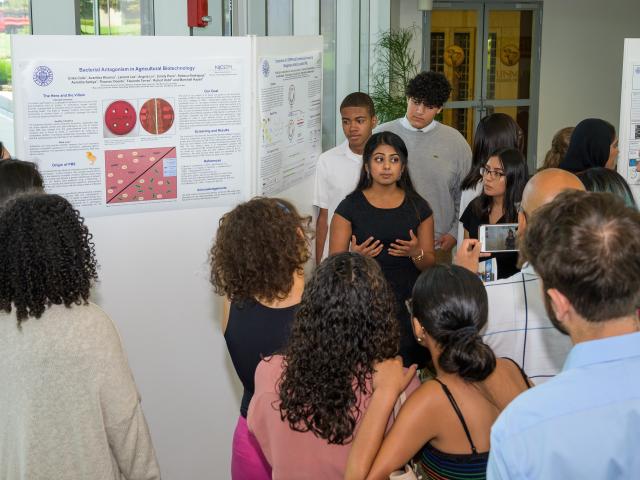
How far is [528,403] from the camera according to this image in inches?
58.9

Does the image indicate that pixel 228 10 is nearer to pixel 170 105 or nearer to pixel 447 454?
pixel 170 105

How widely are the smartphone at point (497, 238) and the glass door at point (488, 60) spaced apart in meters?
9.23

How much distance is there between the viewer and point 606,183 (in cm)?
322

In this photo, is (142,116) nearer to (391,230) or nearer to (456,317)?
(391,230)

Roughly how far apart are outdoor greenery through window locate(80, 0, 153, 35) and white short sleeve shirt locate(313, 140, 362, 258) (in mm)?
1258

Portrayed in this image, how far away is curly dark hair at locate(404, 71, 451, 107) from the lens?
5211mm

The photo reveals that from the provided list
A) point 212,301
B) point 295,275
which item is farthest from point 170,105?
point 295,275

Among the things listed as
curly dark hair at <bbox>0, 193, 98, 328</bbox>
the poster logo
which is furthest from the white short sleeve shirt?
curly dark hair at <bbox>0, 193, 98, 328</bbox>

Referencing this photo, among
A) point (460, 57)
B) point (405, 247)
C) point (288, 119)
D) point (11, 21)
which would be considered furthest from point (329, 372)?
point (460, 57)

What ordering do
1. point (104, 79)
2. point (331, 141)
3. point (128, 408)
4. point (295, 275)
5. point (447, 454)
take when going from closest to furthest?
point (447, 454)
point (128, 408)
point (295, 275)
point (104, 79)
point (331, 141)

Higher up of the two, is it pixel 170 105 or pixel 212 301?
pixel 170 105

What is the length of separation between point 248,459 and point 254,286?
0.59 m

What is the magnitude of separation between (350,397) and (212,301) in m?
1.87

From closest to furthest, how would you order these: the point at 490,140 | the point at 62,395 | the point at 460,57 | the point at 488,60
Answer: the point at 62,395 → the point at 490,140 → the point at 460,57 → the point at 488,60
